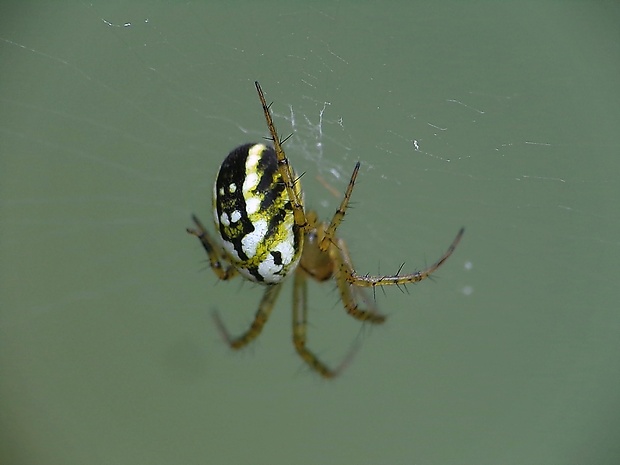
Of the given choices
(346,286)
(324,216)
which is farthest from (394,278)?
(324,216)

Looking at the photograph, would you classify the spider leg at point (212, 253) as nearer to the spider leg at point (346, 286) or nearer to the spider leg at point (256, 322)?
the spider leg at point (256, 322)

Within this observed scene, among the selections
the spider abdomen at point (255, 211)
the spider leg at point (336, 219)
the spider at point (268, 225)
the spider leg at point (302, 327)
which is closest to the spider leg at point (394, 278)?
the spider at point (268, 225)

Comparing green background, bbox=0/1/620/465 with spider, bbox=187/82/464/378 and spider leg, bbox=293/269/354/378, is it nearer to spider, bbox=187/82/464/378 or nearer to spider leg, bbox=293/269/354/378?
spider leg, bbox=293/269/354/378

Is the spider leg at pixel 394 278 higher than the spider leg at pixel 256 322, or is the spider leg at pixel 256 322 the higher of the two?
the spider leg at pixel 394 278

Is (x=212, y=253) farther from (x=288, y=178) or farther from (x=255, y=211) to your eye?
(x=288, y=178)

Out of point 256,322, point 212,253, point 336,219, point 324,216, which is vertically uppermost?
point 324,216

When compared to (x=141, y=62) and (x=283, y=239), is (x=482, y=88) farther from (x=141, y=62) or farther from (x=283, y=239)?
(x=141, y=62)
